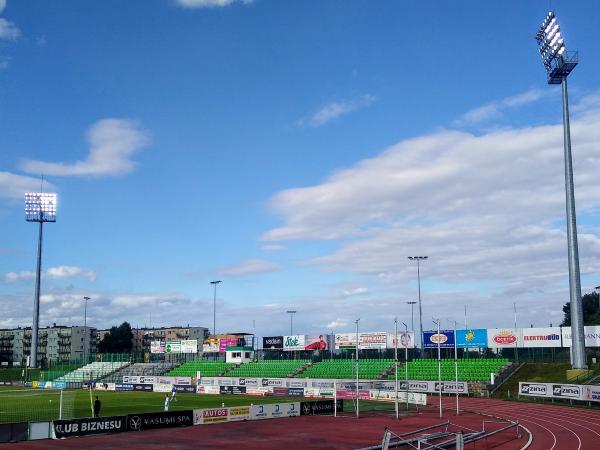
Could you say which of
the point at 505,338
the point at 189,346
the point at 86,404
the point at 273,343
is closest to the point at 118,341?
the point at 189,346

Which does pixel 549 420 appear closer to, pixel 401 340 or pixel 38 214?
pixel 401 340

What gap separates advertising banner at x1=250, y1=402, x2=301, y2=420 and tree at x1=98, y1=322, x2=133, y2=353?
150m

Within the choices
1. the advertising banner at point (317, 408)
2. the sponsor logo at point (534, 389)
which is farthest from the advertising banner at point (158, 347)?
the sponsor logo at point (534, 389)

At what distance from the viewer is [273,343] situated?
11256 cm

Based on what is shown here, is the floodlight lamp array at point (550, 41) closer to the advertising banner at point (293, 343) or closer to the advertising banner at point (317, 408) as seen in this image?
the advertising banner at point (317, 408)

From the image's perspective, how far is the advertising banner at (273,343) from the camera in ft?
367

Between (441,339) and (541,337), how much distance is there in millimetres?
13637

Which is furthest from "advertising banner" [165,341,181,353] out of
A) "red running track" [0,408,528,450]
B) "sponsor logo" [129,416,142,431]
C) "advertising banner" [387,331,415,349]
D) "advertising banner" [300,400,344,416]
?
"sponsor logo" [129,416,142,431]

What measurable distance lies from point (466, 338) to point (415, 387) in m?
15.6

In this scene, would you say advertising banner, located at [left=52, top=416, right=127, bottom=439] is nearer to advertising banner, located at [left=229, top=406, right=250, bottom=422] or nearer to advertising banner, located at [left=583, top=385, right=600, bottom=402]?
advertising banner, located at [left=229, top=406, right=250, bottom=422]

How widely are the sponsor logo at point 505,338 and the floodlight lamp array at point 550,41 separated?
36.1 meters

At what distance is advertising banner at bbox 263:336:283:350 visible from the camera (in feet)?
367

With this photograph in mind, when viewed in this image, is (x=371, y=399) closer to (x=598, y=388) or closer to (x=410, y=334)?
(x=598, y=388)

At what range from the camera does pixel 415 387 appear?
2931 inches
